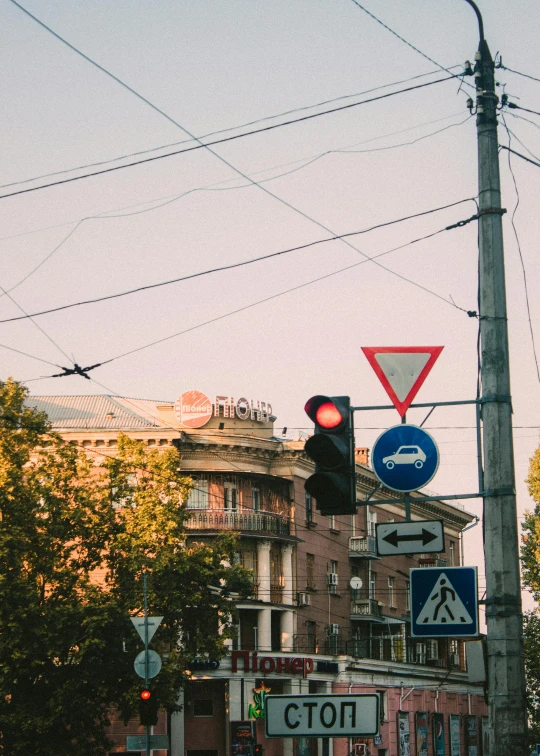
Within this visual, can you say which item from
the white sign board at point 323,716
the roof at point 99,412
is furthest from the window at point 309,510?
the white sign board at point 323,716

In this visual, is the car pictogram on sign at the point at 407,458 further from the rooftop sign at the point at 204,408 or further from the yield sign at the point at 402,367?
the rooftop sign at the point at 204,408

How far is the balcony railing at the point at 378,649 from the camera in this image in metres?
52.7

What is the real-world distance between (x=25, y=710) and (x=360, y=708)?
29207 millimetres

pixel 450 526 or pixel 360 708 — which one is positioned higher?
pixel 450 526

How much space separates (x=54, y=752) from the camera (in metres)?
34.8

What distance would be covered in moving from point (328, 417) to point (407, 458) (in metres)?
1.05

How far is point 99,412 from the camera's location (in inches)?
2173

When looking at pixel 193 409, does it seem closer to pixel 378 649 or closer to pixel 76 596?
pixel 76 596

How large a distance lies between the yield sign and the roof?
4117 cm

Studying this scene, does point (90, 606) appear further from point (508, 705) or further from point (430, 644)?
point (430, 644)

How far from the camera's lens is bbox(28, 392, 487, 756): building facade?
47.9 meters

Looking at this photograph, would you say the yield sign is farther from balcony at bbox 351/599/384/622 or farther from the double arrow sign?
balcony at bbox 351/599/384/622

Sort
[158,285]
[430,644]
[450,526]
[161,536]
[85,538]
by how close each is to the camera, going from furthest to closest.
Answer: [450,526] → [430,644] → [161,536] → [85,538] → [158,285]

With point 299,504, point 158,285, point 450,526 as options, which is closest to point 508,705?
point 158,285
